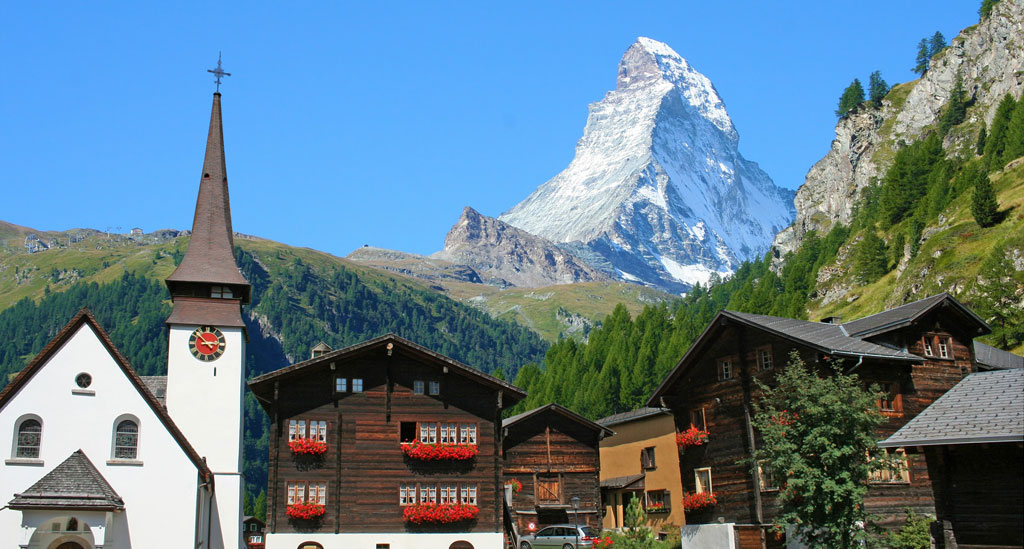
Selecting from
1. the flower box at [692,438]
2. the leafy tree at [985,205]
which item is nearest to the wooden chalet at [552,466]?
the flower box at [692,438]

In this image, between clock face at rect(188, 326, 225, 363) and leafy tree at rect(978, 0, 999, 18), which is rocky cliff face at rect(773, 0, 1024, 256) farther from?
clock face at rect(188, 326, 225, 363)

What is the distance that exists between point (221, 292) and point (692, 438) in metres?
24.2

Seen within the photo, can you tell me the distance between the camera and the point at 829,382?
3412cm

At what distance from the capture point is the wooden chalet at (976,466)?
27.4 m

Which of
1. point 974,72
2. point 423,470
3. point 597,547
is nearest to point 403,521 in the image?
point 423,470

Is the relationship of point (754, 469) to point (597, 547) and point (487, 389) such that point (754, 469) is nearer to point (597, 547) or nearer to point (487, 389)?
point (597, 547)

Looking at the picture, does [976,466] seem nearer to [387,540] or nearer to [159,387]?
[387,540]

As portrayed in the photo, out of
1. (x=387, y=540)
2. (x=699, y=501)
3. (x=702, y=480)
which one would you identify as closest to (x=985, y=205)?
(x=702, y=480)

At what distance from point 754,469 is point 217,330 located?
26108 mm

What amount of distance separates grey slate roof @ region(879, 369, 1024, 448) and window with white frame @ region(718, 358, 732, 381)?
14739 mm

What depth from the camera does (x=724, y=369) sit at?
46.9 m

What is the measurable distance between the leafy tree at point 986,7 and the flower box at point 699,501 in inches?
5862

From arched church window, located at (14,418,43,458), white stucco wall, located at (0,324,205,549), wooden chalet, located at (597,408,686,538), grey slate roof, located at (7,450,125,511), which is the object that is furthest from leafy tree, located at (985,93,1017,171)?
arched church window, located at (14,418,43,458)

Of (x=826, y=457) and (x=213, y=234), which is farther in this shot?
(x=213, y=234)
